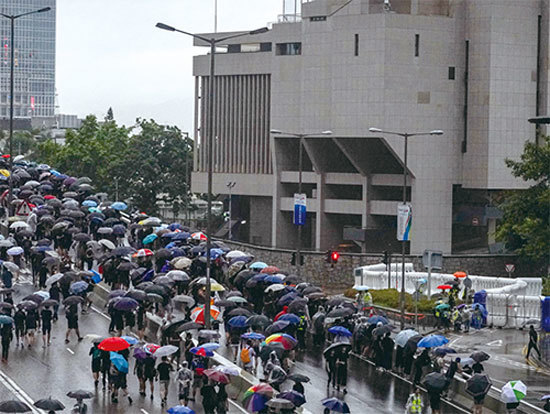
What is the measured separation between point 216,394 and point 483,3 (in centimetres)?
5565

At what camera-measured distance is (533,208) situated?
203 ft

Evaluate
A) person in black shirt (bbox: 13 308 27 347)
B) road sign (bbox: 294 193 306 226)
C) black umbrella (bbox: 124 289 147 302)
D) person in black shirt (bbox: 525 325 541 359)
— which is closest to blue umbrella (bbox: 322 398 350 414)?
black umbrella (bbox: 124 289 147 302)

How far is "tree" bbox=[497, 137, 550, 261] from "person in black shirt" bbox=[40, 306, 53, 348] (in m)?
29.8

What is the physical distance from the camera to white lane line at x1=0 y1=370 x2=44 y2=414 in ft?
95.8

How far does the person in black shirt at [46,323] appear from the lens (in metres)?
34.9

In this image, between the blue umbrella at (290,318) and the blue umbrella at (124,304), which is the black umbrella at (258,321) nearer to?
the blue umbrella at (290,318)

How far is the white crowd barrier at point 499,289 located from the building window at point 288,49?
3152 centimetres

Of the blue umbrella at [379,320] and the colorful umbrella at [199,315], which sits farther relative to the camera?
the blue umbrella at [379,320]

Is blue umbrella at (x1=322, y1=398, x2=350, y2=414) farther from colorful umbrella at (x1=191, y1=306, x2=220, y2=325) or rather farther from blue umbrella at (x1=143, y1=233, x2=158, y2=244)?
blue umbrella at (x1=143, y1=233, x2=158, y2=244)

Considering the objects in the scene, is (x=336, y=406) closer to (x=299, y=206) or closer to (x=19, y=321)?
Answer: (x=19, y=321)

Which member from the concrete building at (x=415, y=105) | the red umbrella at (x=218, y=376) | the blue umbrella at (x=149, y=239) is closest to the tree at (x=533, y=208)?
the concrete building at (x=415, y=105)

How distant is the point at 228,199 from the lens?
99.3m

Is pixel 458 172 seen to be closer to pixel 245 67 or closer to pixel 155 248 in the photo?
pixel 245 67

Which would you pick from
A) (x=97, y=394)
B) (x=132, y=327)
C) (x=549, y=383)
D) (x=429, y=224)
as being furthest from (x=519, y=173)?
(x=97, y=394)
